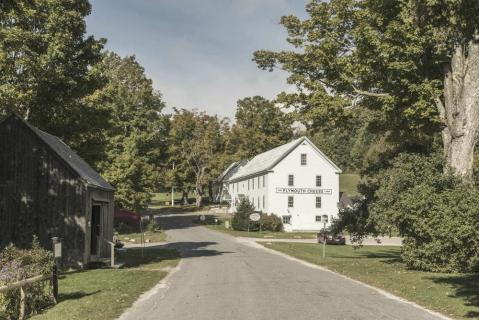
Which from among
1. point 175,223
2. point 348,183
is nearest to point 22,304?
point 175,223

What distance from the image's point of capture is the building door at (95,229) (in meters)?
24.9

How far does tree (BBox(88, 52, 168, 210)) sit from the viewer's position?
5019 cm

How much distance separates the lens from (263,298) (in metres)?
13.8

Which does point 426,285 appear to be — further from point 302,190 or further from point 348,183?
point 348,183

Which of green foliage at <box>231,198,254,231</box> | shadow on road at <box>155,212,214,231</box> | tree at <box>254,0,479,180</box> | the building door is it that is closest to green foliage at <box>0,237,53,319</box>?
the building door

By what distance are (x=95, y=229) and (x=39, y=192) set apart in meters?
4.09

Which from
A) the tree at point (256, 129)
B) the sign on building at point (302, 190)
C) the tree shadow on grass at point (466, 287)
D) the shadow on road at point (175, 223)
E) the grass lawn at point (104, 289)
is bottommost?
the grass lawn at point (104, 289)

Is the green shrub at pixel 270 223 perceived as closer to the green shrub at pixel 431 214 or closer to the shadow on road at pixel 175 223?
the shadow on road at pixel 175 223

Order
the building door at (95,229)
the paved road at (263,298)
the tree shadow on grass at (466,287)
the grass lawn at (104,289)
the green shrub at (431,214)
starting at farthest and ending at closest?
the building door at (95,229), the green shrub at (431,214), the tree shadow on grass at (466,287), the grass lawn at (104,289), the paved road at (263,298)

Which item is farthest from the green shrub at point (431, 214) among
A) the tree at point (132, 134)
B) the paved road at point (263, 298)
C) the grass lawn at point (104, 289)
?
the tree at point (132, 134)

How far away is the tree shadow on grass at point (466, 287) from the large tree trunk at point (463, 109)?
4904 millimetres

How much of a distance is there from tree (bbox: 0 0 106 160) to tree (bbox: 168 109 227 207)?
5890 cm

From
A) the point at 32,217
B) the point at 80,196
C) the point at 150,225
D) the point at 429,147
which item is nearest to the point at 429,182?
the point at 429,147

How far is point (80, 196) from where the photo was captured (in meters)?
22.1
